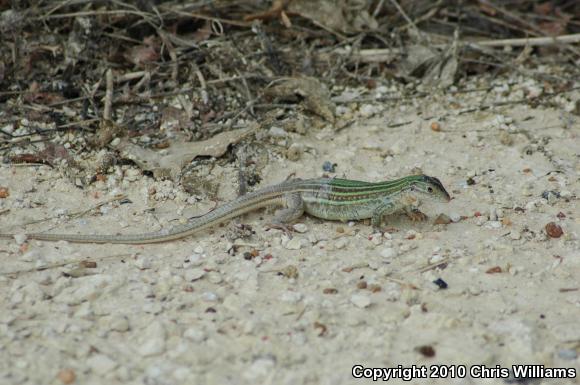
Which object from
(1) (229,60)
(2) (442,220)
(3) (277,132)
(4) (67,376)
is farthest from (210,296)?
(1) (229,60)

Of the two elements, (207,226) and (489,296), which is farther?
(207,226)

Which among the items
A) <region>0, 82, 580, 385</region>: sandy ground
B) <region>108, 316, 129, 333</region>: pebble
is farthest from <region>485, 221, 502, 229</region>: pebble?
<region>108, 316, 129, 333</region>: pebble

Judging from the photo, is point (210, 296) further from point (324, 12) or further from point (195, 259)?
point (324, 12)

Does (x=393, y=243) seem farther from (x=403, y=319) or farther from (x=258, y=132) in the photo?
(x=258, y=132)

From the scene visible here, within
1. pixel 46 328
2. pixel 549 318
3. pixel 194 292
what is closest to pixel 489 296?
pixel 549 318

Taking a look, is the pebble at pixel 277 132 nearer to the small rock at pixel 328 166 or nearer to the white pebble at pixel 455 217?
the small rock at pixel 328 166

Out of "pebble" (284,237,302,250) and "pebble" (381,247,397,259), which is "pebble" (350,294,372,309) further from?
"pebble" (284,237,302,250)
